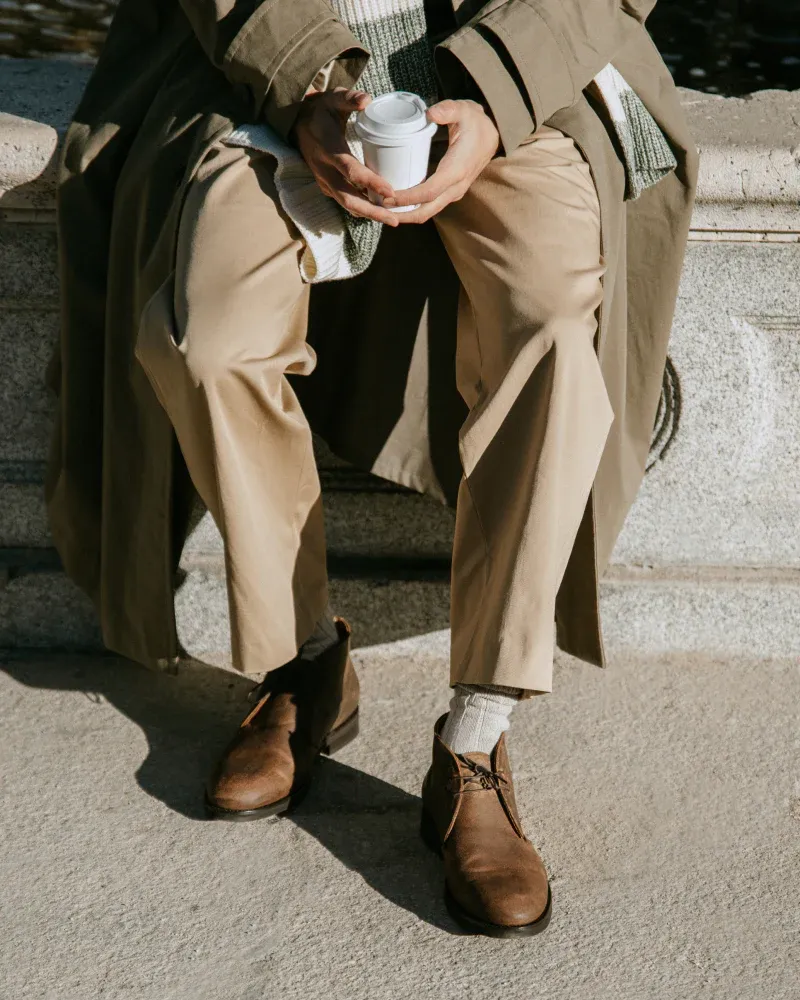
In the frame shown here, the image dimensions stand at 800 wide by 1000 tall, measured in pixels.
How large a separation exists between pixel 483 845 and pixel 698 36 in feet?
8.82

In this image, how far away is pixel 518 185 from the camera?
2025mm

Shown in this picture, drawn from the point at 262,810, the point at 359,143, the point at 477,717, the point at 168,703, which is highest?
the point at 359,143

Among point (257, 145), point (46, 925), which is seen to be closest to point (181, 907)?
point (46, 925)

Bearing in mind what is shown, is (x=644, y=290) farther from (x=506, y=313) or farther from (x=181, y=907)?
(x=181, y=907)

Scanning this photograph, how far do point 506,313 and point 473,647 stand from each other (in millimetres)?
540

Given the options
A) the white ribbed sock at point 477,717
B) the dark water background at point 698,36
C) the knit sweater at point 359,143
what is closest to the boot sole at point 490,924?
the white ribbed sock at point 477,717

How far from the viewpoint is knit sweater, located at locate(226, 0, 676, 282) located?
6.63ft

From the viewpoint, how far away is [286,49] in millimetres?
2010

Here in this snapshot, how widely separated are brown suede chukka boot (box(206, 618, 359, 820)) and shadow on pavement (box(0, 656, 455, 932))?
0.15 feet

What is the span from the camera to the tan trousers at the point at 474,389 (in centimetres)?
191

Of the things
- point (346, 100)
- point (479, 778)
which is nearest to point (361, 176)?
point (346, 100)

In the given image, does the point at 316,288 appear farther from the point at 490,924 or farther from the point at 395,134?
the point at 490,924

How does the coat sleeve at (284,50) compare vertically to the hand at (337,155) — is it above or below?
above

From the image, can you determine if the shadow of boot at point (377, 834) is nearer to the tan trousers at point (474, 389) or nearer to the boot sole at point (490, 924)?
the boot sole at point (490, 924)
